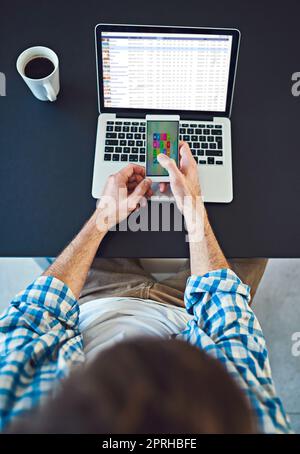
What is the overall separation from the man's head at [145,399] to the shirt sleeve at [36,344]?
183mm

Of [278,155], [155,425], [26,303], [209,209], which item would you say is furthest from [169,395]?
[278,155]

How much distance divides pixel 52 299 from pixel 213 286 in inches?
12.8

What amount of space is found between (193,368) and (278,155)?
66 centimetres

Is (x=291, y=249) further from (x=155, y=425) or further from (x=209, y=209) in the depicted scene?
(x=155, y=425)

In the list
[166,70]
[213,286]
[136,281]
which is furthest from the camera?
[136,281]

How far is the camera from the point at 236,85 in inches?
43.5

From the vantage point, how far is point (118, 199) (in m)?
1.00

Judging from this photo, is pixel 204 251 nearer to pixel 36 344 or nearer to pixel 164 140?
pixel 164 140

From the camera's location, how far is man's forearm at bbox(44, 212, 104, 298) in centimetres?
96

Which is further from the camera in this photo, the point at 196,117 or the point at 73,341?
the point at 196,117

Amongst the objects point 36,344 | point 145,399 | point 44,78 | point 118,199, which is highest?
point 44,78

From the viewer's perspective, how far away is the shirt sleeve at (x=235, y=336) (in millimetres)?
749

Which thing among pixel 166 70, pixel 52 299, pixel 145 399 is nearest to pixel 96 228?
pixel 52 299
